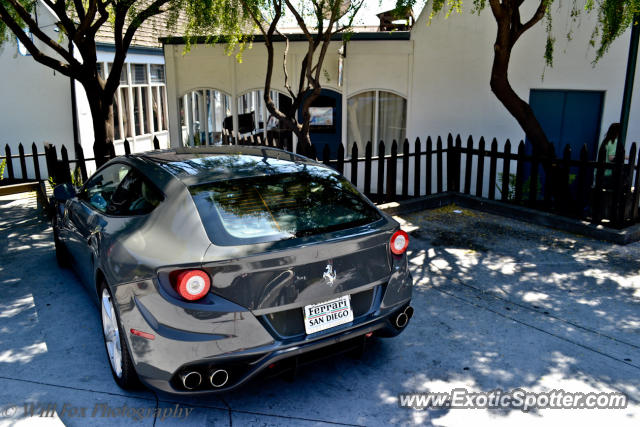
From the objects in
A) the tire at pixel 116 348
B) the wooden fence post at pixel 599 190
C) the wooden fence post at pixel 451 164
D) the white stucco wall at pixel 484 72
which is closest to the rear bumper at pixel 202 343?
the tire at pixel 116 348

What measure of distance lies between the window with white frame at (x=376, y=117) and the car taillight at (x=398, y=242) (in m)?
9.94

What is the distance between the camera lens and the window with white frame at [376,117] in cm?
1382

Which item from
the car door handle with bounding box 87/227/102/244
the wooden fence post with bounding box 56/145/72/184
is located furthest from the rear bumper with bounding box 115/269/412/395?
the wooden fence post with bounding box 56/145/72/184

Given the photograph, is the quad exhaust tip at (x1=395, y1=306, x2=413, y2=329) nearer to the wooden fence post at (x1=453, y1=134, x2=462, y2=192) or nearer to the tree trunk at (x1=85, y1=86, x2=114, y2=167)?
the wooden fence post at (x1=453, y1=134, x2=462, y2=192)

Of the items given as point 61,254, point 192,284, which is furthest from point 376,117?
point 192,284

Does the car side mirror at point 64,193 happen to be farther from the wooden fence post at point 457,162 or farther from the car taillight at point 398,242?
the wooden fence post at point 457,162

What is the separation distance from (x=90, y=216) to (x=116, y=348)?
1358 millimetres

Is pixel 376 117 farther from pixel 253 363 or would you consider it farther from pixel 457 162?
pixel 253 363

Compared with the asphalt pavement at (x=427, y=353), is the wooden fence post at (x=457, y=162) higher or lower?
higher

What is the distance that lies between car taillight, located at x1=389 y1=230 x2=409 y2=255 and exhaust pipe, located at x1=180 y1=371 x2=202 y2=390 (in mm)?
1592

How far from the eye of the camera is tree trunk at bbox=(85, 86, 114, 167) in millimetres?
9109

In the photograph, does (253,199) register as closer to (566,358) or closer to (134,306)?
(134,306)

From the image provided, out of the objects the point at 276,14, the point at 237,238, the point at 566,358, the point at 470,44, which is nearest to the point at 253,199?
the point at 237,238

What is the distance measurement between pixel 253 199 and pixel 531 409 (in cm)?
240
